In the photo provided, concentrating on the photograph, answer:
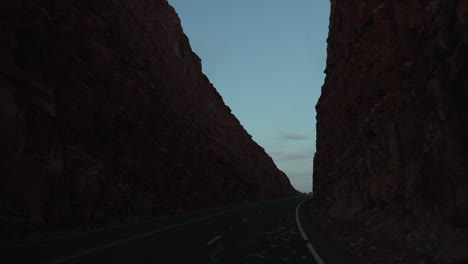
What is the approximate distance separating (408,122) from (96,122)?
18347mm

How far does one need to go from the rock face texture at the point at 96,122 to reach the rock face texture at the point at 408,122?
12802 millimetres

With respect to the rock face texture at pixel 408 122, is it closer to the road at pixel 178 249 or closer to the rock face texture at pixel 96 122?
the road at pixel 178 249

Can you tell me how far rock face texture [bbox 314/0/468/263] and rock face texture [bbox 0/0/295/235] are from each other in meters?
12.8

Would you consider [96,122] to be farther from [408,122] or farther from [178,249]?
[408,122]

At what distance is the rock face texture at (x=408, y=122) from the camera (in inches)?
327

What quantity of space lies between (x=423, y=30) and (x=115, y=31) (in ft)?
85.1

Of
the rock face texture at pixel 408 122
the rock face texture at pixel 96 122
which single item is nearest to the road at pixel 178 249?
the rock face texture at pixel 408 122

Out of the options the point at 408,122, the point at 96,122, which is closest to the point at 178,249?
the point at 408,122

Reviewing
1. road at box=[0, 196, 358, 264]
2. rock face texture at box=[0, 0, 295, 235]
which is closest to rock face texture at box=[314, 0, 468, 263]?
road at box=[0, 196, 358, 264]

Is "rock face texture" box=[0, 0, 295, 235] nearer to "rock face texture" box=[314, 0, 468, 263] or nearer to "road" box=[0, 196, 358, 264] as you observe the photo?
"road" box=[0, 196, 358, 264]

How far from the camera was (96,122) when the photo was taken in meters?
24.5

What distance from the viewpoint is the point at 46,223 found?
53.7 feet

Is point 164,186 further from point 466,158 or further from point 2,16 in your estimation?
point 466,158

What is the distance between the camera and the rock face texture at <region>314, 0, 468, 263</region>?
8.30 m
